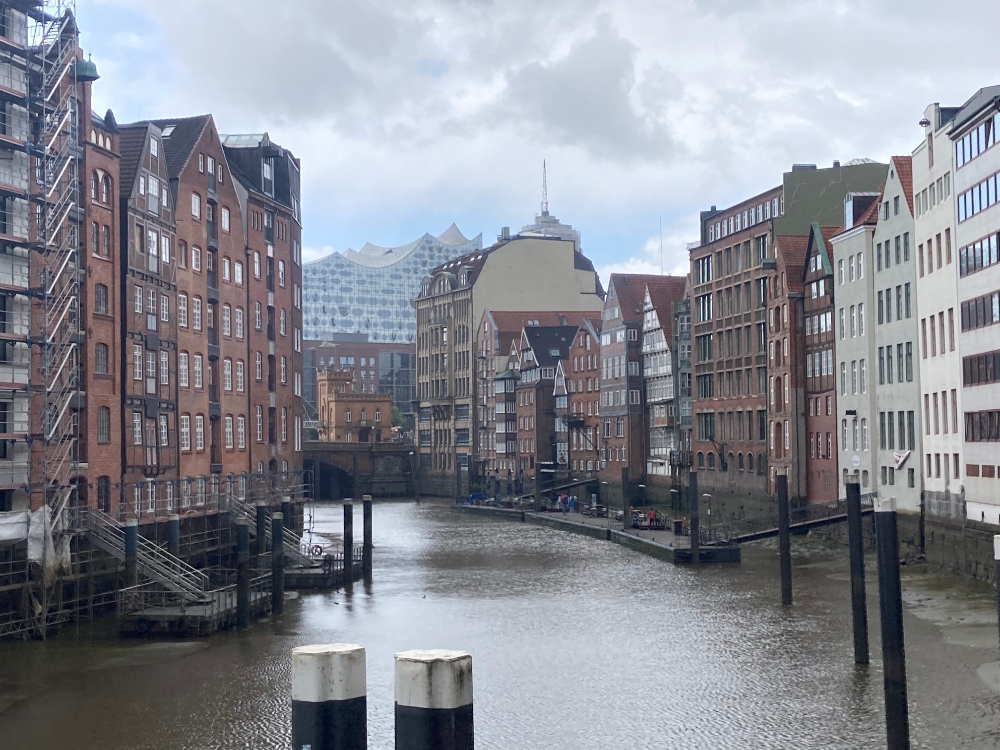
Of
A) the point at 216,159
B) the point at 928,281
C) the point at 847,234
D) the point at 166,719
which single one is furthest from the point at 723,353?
the point at 166,719

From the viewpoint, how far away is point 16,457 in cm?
4266

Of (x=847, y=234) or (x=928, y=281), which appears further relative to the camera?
(x=847, y=234)

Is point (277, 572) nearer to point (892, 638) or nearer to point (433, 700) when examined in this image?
point (892, 638)

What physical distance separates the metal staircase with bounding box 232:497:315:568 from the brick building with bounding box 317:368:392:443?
102 m

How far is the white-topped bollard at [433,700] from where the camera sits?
7.75 metres

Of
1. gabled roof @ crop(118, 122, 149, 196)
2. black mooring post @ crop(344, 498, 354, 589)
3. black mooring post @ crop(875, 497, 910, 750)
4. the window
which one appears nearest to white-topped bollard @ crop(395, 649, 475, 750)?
black mooring post @ crop(875, 497, 910, 750)

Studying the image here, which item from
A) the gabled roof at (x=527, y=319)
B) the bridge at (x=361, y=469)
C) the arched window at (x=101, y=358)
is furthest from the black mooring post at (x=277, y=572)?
the gabled roof at (x=527, y=319)

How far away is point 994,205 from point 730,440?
42.8 meters

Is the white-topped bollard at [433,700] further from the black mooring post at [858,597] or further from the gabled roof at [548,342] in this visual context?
the gabled roof at [548,342]

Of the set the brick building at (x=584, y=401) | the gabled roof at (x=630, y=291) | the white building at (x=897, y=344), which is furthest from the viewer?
the brick building at (x=584, y=401)

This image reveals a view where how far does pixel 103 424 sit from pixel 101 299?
15.6 ft

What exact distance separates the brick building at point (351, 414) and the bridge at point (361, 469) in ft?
59.4

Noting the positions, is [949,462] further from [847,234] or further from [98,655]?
[98,655]

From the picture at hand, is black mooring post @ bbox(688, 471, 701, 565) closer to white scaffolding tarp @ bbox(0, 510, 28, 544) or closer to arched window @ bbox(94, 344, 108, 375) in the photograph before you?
arched window @ bbox(94, 344, 108, 375)
